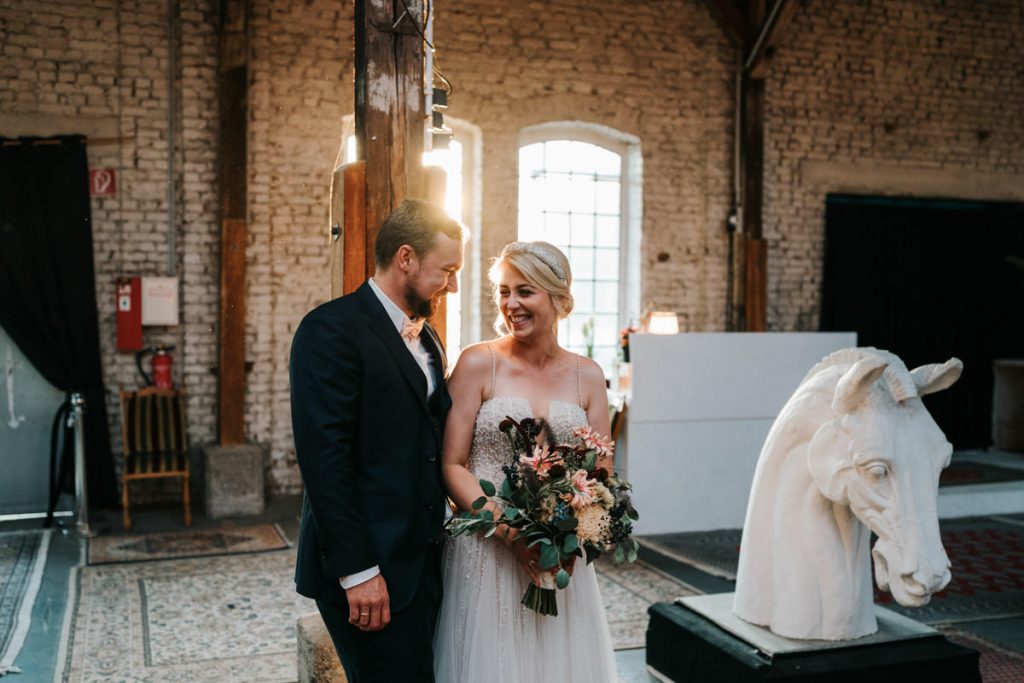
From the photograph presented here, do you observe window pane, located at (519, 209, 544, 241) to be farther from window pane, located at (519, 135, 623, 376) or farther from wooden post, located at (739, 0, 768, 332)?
wooden post, located at (739, 0, 768, 332)

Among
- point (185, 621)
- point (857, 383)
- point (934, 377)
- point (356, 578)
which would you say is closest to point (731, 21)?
point (934, 377)

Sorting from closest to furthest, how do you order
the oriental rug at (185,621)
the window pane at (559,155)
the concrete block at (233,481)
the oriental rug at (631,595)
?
the oriental rug at (185,621) → the oriental rug at (631,595) → the concrete block at (233,481) → the window pane at (559,155)

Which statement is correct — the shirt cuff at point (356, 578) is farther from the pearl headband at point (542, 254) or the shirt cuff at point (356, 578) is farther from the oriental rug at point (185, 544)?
the oriental rug at point (185, 544)

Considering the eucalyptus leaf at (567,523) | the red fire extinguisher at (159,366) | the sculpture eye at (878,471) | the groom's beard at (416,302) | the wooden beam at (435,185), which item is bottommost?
the eucalyptus leaf at (567,523)

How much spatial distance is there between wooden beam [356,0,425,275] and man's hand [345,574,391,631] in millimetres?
1401

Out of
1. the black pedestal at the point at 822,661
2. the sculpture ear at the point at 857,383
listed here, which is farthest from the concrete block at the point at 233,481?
the sculpture ear at the point at 857,383

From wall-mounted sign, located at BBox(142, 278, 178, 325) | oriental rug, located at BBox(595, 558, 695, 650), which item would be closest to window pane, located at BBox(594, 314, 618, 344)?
oriental rug, located at BBox(595, 558, 695, 650)

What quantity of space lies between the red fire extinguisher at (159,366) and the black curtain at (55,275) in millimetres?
311

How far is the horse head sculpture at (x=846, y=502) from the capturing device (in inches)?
119

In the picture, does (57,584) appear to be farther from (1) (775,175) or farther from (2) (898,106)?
(2) (898,106)

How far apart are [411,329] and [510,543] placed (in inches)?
24.2

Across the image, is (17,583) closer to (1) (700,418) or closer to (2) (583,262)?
(1) (700,418)

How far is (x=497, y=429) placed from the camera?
2.67m

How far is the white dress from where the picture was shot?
8.57ft
